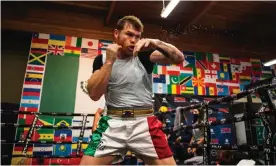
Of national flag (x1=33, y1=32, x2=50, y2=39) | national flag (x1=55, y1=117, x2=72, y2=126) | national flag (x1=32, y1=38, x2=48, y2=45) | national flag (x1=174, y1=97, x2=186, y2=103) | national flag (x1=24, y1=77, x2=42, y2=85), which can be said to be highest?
national flag (x1=33, y1=32, x2=50, y2=39)

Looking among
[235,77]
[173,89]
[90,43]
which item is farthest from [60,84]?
[235,77]

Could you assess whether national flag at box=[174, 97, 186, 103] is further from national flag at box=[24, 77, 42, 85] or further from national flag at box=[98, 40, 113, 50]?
national flag at box=[24, 77, 42, 85]

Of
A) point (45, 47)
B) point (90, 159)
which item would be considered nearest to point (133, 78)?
point (90, 159)

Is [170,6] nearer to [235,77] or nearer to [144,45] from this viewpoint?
[235,77]

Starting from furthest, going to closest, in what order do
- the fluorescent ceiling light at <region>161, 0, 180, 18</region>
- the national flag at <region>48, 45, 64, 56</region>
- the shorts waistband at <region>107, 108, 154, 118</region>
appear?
the national flag at <region>48, 45, 64, 56</region> → the fluorescent ceiling light at <region>161, 0, 180, 18</region> → the shorts waistband at <region>107, 108, 154, 118</region>

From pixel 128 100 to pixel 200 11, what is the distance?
4.60 meters

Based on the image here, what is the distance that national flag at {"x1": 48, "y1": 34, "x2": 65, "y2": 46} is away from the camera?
5301 mm

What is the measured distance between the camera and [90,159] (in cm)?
121

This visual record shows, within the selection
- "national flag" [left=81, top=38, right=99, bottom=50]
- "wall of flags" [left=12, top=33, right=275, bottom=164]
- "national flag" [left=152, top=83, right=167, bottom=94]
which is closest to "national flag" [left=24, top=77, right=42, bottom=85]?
"wall of flags" [left=12, top=33, right=275, bottom=164]

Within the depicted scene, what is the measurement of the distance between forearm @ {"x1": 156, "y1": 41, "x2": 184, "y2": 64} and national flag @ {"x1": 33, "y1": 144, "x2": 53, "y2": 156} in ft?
13.5

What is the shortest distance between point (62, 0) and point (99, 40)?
1221 mm

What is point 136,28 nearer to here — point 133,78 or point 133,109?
point 133,78

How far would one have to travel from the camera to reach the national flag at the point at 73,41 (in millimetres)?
5395

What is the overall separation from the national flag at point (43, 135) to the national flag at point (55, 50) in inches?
69.4
